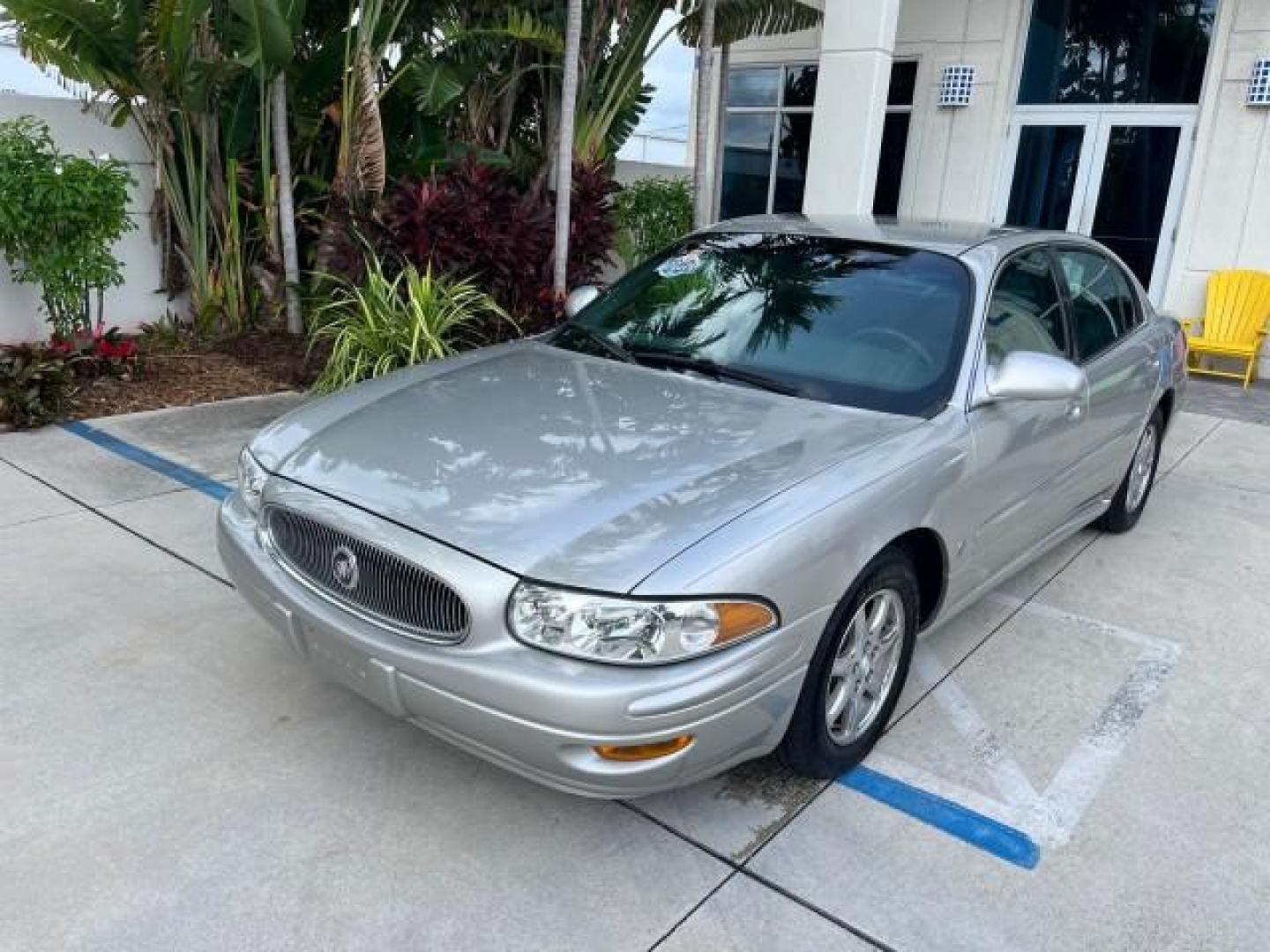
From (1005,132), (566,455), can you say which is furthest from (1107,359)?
(1005,132)

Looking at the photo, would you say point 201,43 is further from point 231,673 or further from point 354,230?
point 231,673

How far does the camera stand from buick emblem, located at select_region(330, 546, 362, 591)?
2666 mm

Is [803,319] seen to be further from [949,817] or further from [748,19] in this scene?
[748,19]

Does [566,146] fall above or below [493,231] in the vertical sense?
above

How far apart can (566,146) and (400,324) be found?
1.81 meters

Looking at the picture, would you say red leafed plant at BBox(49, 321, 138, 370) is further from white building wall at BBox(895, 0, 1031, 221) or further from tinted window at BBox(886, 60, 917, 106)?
tinted window at BBox(886, 60, 917, 106)

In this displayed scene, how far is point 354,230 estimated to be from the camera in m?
7.27

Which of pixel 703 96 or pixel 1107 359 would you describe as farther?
pixel 703 96

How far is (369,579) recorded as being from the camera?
264 centimetres

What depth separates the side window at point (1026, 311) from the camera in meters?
3.61

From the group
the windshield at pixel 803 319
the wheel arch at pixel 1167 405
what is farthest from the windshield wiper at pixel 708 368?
the wheel arch at pixel 1167 405

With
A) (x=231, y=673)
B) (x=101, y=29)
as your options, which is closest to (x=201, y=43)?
(x=101, y=29)

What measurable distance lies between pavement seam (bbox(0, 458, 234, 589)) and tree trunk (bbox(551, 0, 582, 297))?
3649 mm

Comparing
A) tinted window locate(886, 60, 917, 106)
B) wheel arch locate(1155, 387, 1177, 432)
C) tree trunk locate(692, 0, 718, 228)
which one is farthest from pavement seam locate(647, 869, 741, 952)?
tinted window locate(886, 60, 917, 106)
